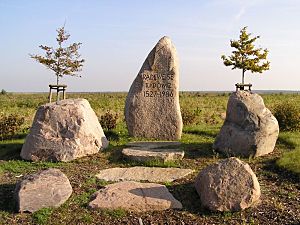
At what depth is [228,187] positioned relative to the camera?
6402 mm

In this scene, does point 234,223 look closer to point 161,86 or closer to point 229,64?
point 161,86

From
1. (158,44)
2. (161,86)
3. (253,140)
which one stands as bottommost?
(253,140)

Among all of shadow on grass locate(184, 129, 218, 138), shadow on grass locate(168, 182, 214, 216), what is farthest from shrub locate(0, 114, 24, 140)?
shadow on grass locate(168, 182, 214, 216)

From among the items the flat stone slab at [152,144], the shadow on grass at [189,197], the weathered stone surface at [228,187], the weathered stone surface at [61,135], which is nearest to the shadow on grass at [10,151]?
the weathered stone surface at [61,135]

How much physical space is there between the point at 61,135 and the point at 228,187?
4.73m

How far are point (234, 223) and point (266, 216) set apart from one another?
1.93 ft

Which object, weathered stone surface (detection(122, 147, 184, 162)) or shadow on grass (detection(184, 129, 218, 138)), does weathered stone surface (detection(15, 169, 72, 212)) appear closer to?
weathered stone surface (detection(122, 147, 184, 162))

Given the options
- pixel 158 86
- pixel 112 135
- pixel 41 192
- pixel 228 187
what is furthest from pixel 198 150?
pixel 41 192

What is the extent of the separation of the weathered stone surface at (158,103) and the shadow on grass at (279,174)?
3.68 meters

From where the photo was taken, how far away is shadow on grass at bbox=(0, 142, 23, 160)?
9.92 metres

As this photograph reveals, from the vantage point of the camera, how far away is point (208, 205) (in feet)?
21.0

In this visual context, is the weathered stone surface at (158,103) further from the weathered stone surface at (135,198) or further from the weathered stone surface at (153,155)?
the weathered stone surface at (135,198)

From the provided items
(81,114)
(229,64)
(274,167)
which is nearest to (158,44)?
(81,114)

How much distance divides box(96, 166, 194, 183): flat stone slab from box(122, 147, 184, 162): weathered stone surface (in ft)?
1.65
